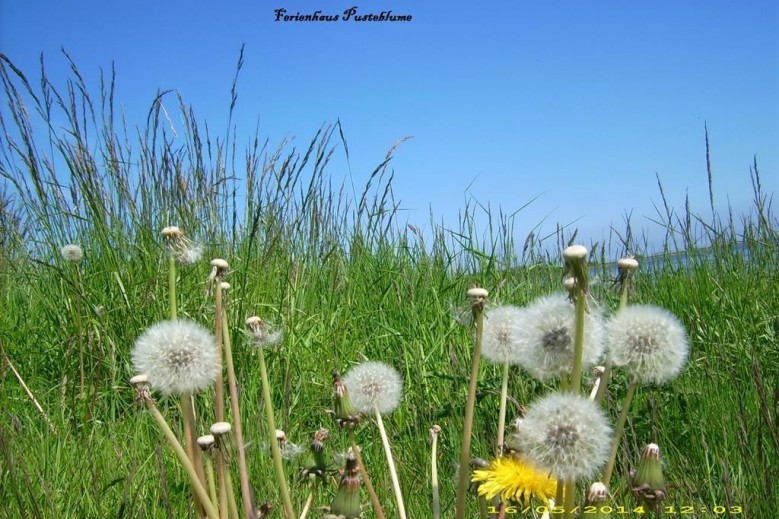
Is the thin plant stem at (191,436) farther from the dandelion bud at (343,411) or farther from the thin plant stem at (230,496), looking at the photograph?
the dandelion bud at (343,411)

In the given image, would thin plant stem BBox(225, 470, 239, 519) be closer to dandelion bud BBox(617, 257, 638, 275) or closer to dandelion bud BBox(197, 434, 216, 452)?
dandelion bud BBox(197, 434, 216, 452)

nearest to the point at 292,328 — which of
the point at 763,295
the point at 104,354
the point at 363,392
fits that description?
the point at 104,354

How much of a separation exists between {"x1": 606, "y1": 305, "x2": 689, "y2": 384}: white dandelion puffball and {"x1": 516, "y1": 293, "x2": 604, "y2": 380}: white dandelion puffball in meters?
0.02

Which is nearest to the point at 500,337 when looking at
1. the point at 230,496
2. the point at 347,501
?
the point at 347,501

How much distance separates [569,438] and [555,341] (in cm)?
11

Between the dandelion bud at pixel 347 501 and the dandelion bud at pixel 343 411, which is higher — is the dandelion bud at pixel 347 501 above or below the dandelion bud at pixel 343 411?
below

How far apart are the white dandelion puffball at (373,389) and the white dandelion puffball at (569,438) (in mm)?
450

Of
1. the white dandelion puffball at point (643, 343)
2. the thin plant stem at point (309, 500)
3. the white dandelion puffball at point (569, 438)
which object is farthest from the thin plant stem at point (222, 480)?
the white dandelion puffball at point (643, 343)

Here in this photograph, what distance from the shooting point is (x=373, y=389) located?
1.15 metres

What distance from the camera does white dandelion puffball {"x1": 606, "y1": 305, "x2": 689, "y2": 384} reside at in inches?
30.8

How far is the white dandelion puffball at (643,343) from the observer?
0.78 meters

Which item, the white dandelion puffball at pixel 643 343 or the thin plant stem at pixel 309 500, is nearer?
the white dandelion puffball at pixel 643 343

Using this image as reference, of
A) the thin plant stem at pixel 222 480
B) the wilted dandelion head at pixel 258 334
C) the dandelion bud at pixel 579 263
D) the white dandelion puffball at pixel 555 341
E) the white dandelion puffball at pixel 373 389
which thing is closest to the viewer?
the dandelion bud at pixel 579 263

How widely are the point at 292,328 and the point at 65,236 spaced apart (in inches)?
50.7
